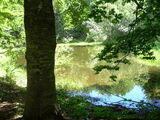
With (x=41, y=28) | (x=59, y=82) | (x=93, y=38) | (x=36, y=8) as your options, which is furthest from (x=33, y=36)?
(x=93, y=38)

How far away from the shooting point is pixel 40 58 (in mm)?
4383

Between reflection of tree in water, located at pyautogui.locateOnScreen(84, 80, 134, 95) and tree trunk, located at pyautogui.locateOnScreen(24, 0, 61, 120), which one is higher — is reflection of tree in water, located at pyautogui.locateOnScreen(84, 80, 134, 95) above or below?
below

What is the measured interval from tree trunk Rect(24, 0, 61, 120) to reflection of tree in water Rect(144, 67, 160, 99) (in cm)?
820

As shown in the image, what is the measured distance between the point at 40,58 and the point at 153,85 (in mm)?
10997

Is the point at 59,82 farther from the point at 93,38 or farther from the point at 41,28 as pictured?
the point at 93,38

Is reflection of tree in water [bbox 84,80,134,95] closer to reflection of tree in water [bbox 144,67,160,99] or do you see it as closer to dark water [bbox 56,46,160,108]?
dark water [bbox 56,46,160,108]

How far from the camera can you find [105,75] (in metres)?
18.1

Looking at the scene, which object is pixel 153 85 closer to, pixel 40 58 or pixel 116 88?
pixel 116 88

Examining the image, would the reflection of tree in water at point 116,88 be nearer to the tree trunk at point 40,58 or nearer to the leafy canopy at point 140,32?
the leafy canopy at point 140,32

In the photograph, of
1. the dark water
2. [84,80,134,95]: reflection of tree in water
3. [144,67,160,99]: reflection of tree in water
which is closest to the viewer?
the dark water

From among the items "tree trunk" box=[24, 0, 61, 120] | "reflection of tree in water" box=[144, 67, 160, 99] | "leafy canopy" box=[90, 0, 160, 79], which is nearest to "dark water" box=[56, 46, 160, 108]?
"reflection of tree in water" box=[144, 67, 160, 99]

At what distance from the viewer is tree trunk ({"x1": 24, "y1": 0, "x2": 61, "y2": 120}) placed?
4387 millimetres

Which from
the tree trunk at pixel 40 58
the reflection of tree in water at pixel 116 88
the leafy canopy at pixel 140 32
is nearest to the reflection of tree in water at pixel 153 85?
the reflection of tree in water at pixel 116 88

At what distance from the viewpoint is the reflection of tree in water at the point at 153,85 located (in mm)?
11980
